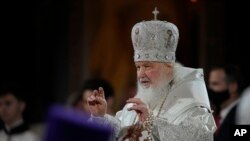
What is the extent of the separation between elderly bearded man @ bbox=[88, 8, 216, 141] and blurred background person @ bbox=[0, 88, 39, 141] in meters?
2.16

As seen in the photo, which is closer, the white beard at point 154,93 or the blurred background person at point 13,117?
the white beard at point 154,93

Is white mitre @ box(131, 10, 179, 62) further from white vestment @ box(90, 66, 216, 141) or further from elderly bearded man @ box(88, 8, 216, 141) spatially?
white vestment @ box(90, 66, 216, 141)

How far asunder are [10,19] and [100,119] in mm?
7618

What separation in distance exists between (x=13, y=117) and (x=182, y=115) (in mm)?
2759

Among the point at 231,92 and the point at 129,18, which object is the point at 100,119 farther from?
the point at 129,18

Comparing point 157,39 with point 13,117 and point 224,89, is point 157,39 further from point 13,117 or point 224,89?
point 224,89

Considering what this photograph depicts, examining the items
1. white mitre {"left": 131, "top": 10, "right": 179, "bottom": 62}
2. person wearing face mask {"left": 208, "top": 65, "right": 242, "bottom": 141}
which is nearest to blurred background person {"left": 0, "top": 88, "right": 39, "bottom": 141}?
person wearing face mask {"left": 208, "top": 65, "right": 242, "bottom": 141}

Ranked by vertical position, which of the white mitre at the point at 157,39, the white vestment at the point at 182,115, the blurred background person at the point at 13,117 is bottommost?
the blurred background person at the point at 13,117

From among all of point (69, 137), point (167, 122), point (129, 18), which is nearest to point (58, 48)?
point (129, 18)

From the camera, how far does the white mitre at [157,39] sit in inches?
243

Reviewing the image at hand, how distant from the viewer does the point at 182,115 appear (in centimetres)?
593

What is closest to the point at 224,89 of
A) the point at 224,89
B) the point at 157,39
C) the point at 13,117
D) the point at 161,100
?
the point at 224,89

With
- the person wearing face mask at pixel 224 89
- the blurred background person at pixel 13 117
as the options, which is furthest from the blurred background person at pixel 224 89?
the blurred background person at pixel 13 117

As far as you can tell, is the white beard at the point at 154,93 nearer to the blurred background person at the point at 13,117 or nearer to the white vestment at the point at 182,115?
the white vestment at the point at 182,115
